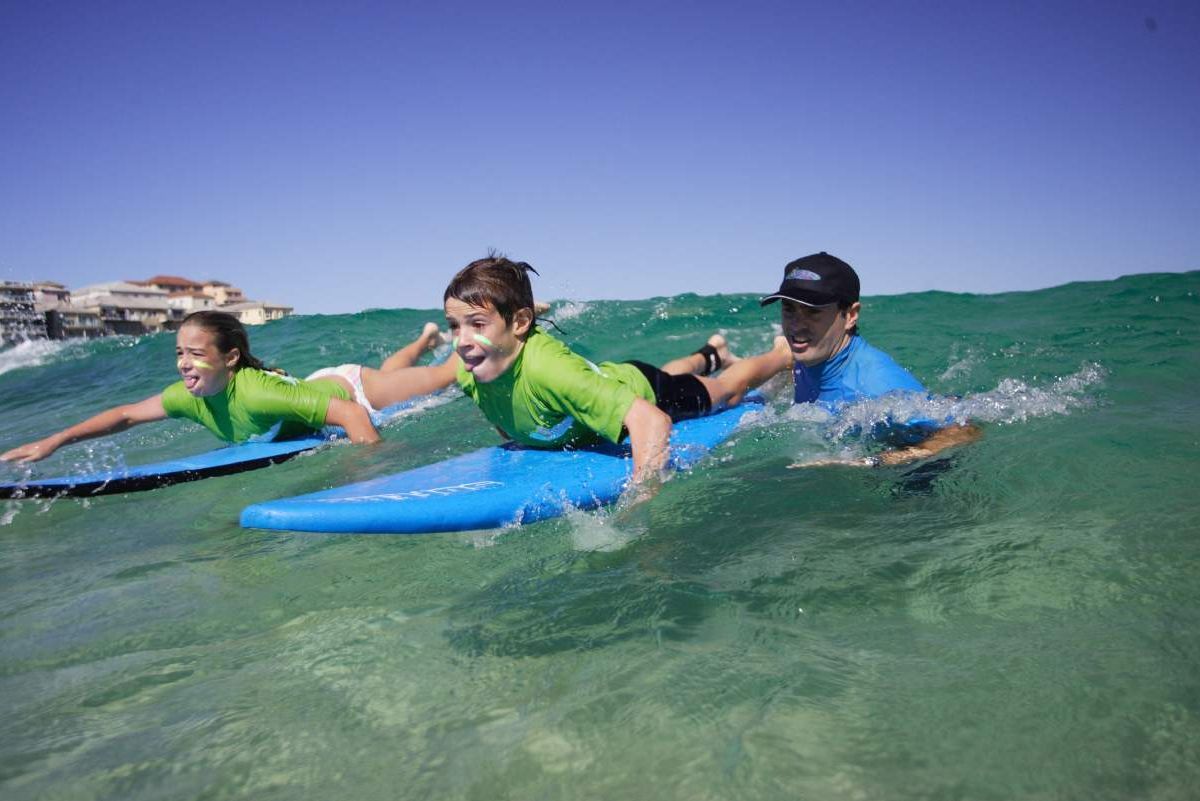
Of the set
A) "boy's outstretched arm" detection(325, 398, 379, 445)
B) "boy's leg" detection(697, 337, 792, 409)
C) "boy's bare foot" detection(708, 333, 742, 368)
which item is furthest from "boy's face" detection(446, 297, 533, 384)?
"boy's bare foot" detection(708, 333, 742, 368)

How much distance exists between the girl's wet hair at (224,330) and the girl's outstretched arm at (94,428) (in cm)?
77

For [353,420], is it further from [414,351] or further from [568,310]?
[568,310]

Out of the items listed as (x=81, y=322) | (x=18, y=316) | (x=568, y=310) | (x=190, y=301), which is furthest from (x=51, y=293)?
(x=568, y=310)

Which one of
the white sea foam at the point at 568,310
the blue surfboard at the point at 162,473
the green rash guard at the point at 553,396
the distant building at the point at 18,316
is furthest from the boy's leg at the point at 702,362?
the distant building at the point at 18,316

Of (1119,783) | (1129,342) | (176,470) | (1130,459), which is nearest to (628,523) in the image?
(1119,783)

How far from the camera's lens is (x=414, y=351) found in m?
7.63

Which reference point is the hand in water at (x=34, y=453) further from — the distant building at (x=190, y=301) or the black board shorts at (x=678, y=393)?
the distant building at (x=190, y=301)

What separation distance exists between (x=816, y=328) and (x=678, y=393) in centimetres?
113

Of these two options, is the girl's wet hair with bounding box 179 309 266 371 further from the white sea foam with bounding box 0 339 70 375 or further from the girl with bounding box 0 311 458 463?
the white sea foam with bounding box 0 339 70 375

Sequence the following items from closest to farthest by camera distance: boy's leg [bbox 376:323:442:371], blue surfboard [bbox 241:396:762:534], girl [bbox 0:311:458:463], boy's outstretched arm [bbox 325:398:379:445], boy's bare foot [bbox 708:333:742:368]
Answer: blue surfboard [bbox 241:396:762:534] < girl [bbox 0:311:458:463] < boy's outstretched arm [bbox 325:398:379:445] < boy's bare foot [bbox 708:333:742:368] < boy's leg [bbox 376:323:442:371]

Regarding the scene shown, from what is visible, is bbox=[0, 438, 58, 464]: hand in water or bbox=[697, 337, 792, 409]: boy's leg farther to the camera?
bbox=[0, 438, 58, 464]: hand in water

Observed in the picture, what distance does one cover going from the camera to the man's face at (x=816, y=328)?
4359mm

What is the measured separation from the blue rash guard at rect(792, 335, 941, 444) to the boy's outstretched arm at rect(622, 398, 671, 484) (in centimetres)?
126

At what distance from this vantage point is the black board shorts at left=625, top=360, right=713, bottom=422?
5.07 meters
